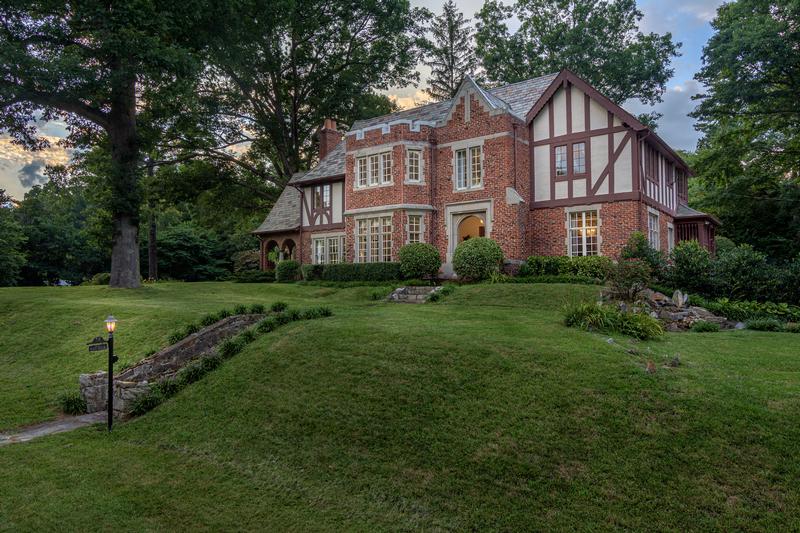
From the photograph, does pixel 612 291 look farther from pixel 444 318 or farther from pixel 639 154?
pixel 639 154

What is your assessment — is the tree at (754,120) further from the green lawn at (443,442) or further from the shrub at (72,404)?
the shrub at (72,404)

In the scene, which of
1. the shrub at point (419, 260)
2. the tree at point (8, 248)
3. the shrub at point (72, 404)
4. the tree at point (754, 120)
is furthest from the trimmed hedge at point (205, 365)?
the tree at point (8, 248)

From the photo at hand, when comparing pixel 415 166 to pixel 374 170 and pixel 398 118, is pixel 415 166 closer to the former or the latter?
pixel 374 170

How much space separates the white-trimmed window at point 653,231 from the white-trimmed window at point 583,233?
6.84 feet

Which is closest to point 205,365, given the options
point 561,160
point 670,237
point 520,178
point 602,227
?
point 520,178

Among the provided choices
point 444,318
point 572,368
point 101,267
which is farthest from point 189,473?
point 101,267

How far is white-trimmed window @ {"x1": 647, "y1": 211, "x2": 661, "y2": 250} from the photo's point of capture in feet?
61.2

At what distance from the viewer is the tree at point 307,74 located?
1220 inches

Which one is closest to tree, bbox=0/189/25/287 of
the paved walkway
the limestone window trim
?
the paved walkway

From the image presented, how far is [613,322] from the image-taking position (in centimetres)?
988

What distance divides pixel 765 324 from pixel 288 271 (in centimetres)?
2150

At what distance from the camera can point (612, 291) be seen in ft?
42.7

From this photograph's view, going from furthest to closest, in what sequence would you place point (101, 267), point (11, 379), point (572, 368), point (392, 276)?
1. point (101, 267)
2. point (392, 276)
3. point (11, 379)
4. point (572, 368)

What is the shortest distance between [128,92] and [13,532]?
2068 cm
